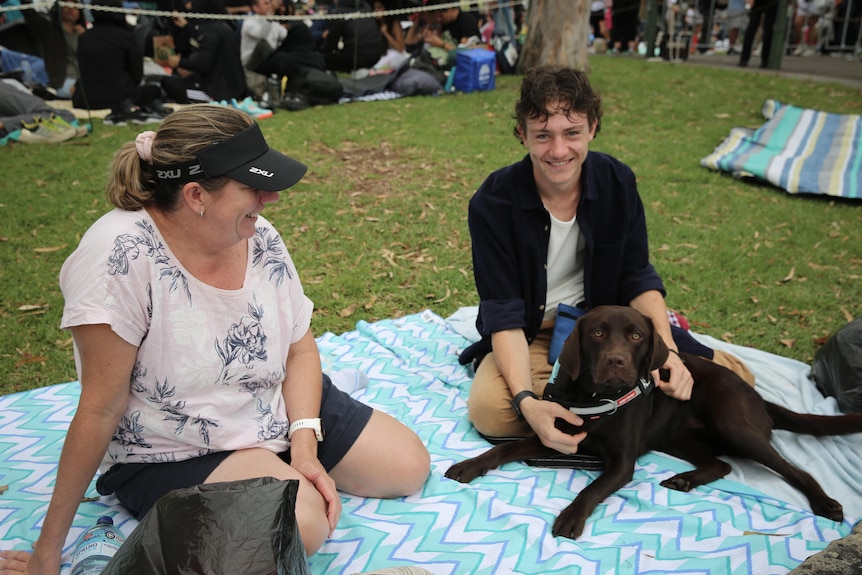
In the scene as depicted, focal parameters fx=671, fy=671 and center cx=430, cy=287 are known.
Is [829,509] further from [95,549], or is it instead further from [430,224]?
[430,224]

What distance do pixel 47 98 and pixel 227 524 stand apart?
1117 centimetres

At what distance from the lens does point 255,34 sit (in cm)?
1080

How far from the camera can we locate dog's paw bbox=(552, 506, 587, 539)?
2855 mm

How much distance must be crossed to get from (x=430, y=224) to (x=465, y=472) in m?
3.87

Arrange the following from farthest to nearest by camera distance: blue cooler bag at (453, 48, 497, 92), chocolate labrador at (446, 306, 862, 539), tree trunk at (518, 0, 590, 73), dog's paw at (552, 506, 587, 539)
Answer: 1. blue cooler bag at (453, 48, 497, 92)
2. tree trunk at (518, 0, 590, 73)
3. chocolate labrador at (446, 306, 862, 539)
4. dog's paw at (552, 506, 587, 539)

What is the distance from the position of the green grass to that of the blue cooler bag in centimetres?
132

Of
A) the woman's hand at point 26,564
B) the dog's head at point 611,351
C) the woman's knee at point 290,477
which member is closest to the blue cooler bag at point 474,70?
the dog's head at point 611,351

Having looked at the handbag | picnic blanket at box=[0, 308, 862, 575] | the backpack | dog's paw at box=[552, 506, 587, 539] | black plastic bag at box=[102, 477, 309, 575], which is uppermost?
the backpack

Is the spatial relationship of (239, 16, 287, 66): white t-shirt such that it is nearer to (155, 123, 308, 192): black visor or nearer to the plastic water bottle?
(155, 123, 308, 192): black visor

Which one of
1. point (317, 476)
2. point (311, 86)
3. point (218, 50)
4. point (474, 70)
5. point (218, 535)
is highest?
point (218, 50)

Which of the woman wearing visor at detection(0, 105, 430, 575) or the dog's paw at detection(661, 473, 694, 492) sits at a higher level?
the woman wearing visor at detection(0, 105, 430, 575)

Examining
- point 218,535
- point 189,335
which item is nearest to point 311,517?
point 218,535

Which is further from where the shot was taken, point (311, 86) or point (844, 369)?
point (311, 86)

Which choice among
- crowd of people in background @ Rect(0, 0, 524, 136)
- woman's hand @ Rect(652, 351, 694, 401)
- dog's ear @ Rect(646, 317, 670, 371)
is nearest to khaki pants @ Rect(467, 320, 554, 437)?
woman's hand @ Rect(652, 351, 694, 401)
